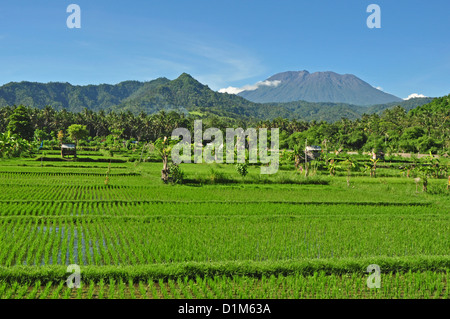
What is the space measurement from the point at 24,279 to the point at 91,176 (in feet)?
60.0

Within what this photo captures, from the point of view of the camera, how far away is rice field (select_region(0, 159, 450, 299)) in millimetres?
7660

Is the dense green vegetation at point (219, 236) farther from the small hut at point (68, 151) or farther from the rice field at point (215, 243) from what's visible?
the small hut at point (68, 151)

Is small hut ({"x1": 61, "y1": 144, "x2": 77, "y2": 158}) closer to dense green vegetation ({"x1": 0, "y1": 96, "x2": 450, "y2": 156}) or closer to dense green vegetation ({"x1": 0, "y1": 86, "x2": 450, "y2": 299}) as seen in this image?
dense green vegetation ({"x1": 0, "y1": 86, "x2": 450, "y2": 299})

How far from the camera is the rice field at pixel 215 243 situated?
7660 millimetres

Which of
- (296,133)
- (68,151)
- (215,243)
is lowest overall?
(215,243)

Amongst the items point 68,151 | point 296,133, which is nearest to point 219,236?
point 68,151

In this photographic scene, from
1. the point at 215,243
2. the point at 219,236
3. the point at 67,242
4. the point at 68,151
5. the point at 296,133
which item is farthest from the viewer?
the point at 296,133

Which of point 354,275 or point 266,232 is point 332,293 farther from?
point 266,232

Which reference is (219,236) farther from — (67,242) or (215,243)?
(67,242)

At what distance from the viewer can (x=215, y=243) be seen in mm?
10641

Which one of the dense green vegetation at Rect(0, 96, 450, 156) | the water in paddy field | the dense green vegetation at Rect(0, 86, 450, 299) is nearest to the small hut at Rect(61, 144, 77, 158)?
the dense green vegetation at Rect(0, 86, 450, 299)

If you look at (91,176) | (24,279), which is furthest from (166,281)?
(91,176)
